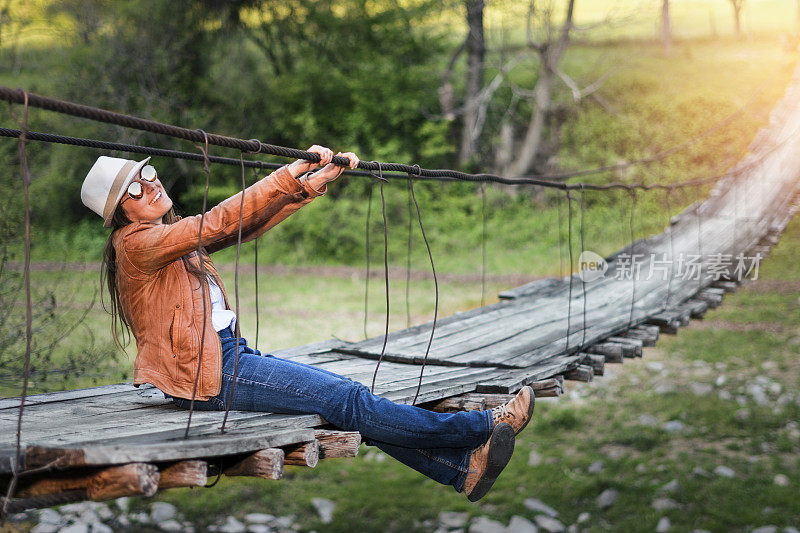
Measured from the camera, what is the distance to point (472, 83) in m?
10.1

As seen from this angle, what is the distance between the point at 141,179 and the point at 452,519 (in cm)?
443

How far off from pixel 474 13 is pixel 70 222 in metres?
5.69

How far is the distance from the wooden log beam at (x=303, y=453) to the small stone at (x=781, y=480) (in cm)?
472

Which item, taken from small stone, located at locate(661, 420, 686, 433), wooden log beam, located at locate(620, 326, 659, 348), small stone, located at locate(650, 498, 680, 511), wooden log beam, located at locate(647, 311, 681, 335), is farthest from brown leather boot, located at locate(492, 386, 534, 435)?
small stone, located at locate(661, 420, 686, 433)

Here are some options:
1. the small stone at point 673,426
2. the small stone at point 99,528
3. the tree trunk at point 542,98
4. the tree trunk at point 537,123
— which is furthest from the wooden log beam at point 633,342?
the tree trunk at point 537,123

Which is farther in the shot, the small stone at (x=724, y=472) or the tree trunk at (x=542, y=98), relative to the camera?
the tree trunk at (x=542, y=98)

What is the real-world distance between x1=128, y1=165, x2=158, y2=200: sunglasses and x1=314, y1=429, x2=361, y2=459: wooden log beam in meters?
0.67

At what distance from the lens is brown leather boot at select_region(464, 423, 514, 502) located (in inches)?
78.7

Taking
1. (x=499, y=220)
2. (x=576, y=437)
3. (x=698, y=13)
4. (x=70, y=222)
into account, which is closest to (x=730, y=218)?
(x=576, y=437)

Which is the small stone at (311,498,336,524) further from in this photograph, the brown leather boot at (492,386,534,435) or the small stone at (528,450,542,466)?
the brown leather boot at (492,386,534,435)

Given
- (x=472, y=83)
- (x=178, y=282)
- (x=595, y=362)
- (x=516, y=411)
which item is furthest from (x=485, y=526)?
(x=472, y=83)

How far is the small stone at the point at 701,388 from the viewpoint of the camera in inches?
249

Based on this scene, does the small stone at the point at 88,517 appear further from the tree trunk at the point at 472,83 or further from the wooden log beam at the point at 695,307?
the tree trunk at the point at 472,83

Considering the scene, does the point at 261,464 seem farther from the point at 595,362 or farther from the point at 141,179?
the point at 595,362
